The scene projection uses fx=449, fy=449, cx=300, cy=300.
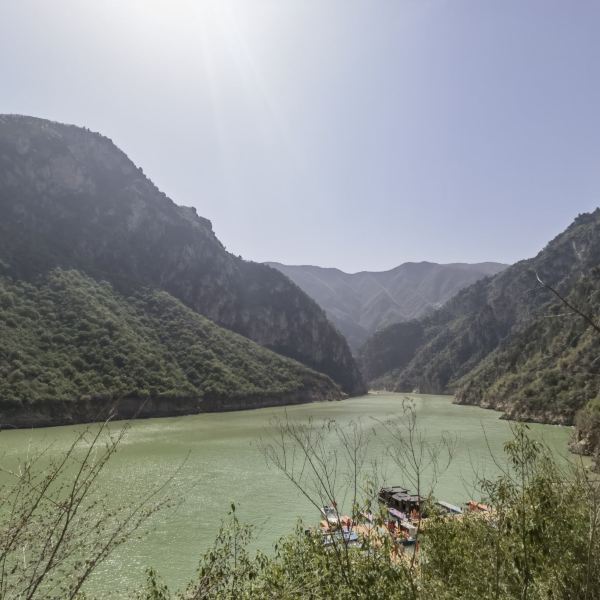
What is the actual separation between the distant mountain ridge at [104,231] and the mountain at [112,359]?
4.78 meters

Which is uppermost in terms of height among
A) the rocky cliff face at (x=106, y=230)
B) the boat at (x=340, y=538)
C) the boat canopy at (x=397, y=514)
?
the rocky cliff face at (x=106, y=230)

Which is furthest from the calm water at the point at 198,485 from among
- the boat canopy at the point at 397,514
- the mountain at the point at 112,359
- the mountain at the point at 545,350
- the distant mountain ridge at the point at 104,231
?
the distant mountain ridge at the point at 104,231

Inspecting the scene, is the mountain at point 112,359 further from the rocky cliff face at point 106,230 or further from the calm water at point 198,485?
the rocky cliff face at point 106,230

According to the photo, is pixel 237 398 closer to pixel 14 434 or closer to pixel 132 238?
pixel 14 434

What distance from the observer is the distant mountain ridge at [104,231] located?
107562mm

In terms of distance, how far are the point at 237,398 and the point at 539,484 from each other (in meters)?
95.2

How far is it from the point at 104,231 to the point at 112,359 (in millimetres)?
58686

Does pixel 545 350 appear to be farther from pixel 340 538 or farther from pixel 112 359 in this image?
pixel 340 538

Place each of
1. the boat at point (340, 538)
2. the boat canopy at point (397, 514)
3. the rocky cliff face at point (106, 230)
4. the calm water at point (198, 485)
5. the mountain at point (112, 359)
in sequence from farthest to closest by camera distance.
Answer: the rocky cliff face at point (106, 230)
the mountain at point (112, 359)
the boat canopy at point (397, 514)
the calm water at point (198, 485)
the boat at point (340, 538)

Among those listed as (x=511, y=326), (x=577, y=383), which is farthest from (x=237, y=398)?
(x=511, y=326)

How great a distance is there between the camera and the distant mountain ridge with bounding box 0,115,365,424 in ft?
353

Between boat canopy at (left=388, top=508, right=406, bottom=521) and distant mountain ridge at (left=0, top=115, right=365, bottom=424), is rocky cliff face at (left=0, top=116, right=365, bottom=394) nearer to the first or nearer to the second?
distant mountain ridge at (left=0, top=115, right=365, bottom=424)

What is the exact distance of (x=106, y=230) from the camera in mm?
Result: 128625

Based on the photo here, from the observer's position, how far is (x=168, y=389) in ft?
282
